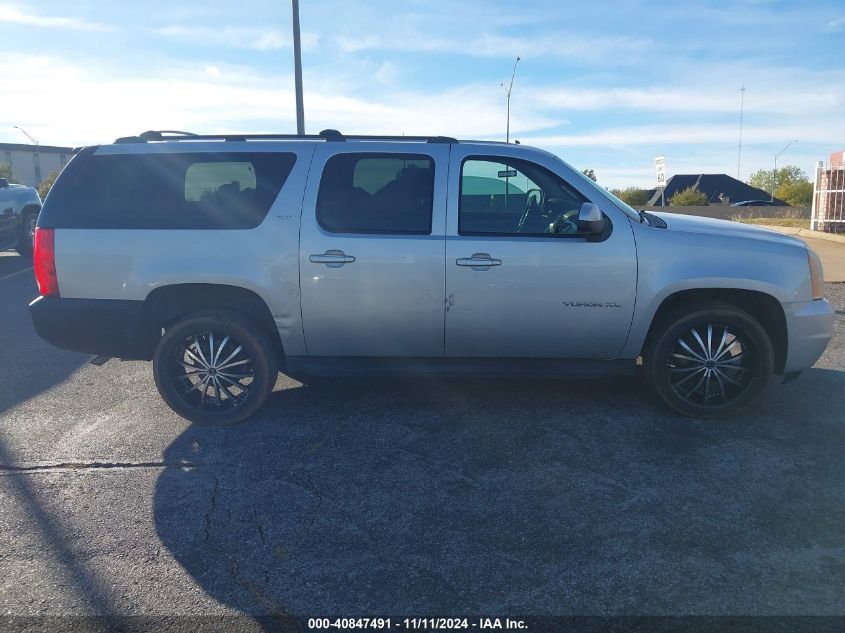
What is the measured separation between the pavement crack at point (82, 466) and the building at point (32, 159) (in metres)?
67.2

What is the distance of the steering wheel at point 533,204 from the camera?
488cm

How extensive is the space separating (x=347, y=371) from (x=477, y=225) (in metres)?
1.38

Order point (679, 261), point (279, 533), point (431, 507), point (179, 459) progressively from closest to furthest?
point (279, 533)
point (431, 507)
point (179, 459)
point (679, 261)

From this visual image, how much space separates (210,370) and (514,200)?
2.50 meters

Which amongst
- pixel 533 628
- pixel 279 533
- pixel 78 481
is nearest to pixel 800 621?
pixel 533 628

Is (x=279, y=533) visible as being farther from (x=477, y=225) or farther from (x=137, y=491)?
(x=477, y=225)

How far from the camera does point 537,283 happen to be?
4730 mm

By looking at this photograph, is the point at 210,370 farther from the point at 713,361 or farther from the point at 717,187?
the point at 717,187

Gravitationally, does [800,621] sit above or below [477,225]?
below

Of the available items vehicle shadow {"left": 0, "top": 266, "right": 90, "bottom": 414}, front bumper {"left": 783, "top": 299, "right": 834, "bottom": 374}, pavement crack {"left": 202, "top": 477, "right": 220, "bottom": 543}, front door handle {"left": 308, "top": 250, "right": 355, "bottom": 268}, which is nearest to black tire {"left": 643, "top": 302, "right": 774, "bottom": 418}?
front bumper {"left": 783, "top": 299, "right": 834, "bottom": 374}

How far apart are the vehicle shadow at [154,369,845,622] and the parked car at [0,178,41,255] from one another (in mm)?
10306

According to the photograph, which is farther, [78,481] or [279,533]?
[78,481]

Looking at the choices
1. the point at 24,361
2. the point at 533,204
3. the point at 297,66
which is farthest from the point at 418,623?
the point at 297,66

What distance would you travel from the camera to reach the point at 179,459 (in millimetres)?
4398
